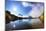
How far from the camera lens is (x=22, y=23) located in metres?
1.35

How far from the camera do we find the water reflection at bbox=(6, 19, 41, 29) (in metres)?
1.32

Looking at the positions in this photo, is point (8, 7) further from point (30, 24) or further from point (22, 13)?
point (30, 24)

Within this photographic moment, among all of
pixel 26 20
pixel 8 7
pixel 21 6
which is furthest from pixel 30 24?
pixel 8 7

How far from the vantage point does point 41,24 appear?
4.59ft

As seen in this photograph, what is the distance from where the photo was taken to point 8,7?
4.31 ft

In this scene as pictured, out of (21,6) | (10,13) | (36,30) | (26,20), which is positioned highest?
(21,6)

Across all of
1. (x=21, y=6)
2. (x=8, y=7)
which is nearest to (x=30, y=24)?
(x=21, y=6)

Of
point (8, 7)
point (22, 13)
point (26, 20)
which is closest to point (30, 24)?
point (26, 20)

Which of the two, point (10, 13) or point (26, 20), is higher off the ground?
point (10, 13)

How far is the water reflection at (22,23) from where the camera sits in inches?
51.9
